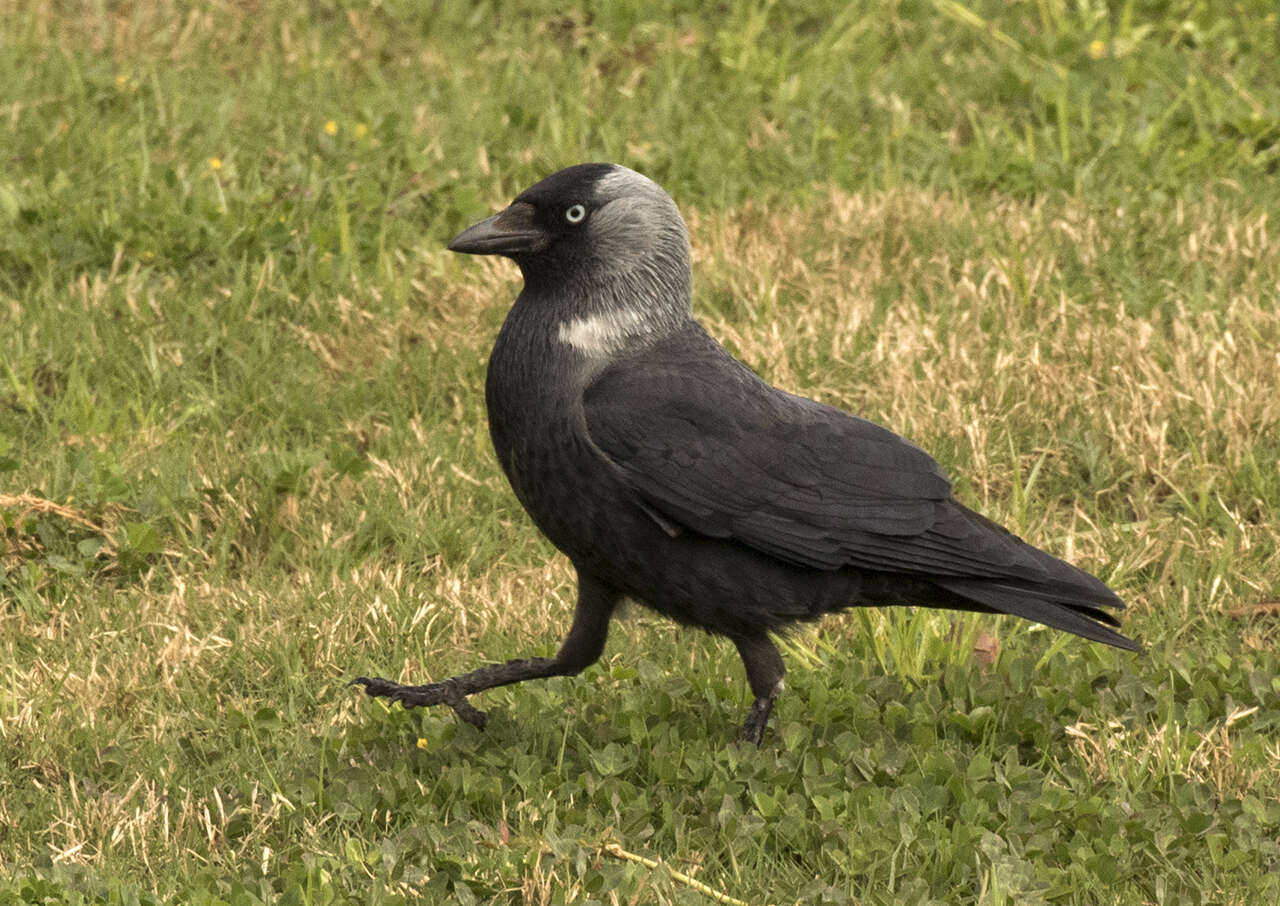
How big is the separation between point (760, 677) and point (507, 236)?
121 centimetres

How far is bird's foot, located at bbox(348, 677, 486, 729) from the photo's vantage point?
4.38m

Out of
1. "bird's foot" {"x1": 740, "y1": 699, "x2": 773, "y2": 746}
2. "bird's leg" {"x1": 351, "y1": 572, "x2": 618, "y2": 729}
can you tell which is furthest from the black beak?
"bird's foot" {"x1": 740, "y1": 699, "x2": 773, "y2": 746}

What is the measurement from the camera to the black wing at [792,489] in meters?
4.08

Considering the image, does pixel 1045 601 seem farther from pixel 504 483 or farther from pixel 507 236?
pixel 504 483

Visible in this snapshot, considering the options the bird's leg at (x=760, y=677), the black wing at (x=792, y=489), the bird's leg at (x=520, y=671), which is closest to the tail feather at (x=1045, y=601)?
the black wing at (x=792, y=489)

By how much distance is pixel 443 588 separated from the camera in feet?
16.8

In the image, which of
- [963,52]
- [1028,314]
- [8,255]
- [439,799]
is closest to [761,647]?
[439,799]

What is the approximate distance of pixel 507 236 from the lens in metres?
4.27

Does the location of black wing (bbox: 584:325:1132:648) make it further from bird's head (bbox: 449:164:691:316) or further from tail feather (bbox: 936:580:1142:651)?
bird's head (bbox: 449:164:691:316)

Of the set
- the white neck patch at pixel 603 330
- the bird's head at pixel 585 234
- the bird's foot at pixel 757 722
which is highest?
the bird's head at pixel 585 234

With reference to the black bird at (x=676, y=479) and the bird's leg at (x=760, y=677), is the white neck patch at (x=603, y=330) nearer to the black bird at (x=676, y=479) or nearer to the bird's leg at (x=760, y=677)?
the black bird at (x=676, y=479)

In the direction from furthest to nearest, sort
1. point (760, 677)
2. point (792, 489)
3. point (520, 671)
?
point (520, 671) → point (760, 677) → point (792, 489)

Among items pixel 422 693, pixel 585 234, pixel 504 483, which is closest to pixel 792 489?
pixel 585 234

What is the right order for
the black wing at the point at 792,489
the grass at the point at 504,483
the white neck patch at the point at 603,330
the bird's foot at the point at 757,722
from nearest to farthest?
the grass at the point at 504,483, the black wing at the point at 792,489, the white neck patch at the point at 603,330, the bird's foot at the point at 757,722
